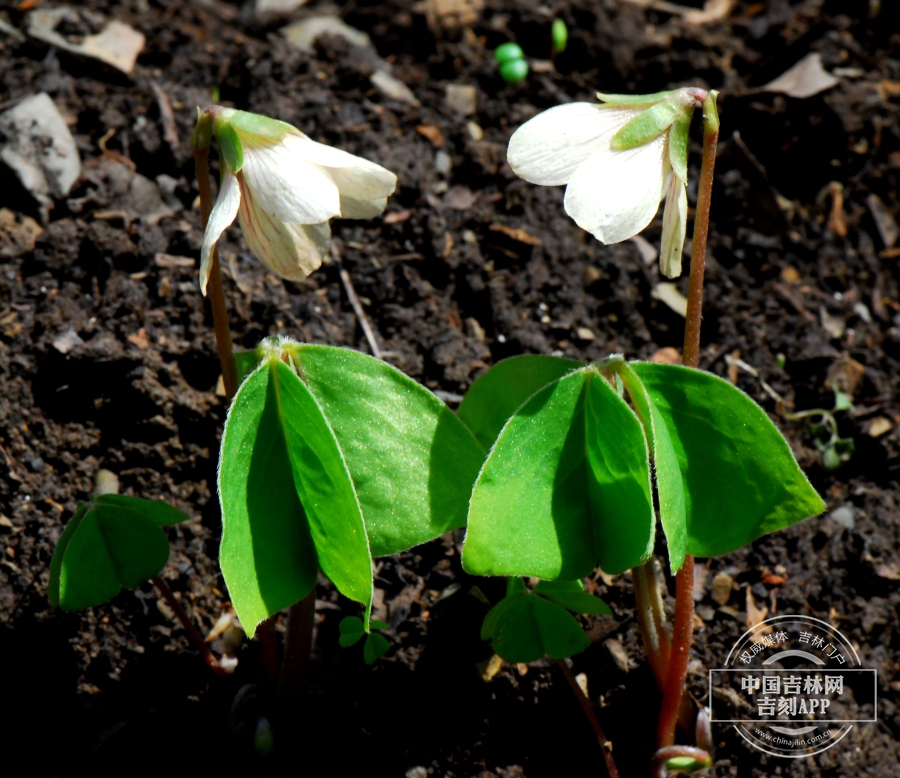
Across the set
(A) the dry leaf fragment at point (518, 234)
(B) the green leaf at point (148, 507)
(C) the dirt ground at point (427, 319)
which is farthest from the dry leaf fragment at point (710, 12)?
(B) the green leaf at point (148, 507)

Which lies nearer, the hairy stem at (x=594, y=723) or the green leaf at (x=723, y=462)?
the green leaf at (x=723, y=462)

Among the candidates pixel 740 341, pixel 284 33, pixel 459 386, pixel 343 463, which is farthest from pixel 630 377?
pixel 284 33

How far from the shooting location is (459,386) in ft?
7.80

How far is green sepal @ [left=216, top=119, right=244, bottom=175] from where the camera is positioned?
4.75 feet

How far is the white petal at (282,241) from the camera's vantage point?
1532mm

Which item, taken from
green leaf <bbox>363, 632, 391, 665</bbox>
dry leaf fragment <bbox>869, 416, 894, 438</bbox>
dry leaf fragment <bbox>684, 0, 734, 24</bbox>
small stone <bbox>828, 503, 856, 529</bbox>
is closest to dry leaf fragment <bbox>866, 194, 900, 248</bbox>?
dry leaf fragment <bbox>869, 416, 894, 438</bbox>

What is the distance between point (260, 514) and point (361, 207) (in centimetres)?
57

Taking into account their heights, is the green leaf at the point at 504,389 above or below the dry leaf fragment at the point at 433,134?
below

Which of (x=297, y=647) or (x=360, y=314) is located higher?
(x=360, y=314)

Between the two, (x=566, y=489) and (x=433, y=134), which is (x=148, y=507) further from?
(x=433, y=134)

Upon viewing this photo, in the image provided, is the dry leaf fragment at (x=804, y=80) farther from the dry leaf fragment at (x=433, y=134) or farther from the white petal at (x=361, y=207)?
the white petal at (x=361, y=207)

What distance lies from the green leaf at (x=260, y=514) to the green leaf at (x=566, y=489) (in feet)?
1.16

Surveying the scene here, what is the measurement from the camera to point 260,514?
1.59 meters

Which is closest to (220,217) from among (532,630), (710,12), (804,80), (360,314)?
(532,630)
